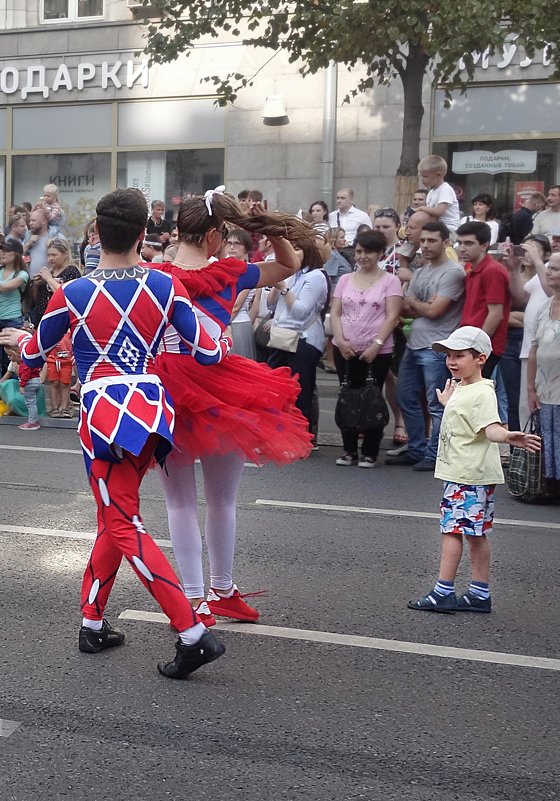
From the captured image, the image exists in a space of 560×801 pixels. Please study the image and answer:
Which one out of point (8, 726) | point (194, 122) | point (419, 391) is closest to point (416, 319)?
point (419, 391)

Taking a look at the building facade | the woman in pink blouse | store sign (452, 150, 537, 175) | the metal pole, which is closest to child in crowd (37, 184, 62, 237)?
the building facade

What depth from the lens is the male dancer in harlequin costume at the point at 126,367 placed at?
14.2 feet

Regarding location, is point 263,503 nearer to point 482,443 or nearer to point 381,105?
point 482,443

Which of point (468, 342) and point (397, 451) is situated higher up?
point (468, 342)

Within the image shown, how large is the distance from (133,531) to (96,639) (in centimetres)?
62

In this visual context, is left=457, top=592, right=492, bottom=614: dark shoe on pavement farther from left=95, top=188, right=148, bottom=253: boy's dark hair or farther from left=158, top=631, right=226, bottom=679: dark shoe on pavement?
left=95, top=188, right=148, bottom=253: boy's dark hair

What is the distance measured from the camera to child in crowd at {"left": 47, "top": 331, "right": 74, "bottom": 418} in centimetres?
1207

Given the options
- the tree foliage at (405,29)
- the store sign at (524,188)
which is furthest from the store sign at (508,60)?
the tree foliage at (405,29)

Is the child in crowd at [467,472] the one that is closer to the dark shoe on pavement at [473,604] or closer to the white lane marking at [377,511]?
the dark shoe on pavement at [473,604]

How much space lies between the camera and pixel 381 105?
61.7 feet

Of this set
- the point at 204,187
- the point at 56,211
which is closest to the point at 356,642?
the point at 56,211

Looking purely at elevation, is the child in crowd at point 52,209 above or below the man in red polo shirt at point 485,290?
above

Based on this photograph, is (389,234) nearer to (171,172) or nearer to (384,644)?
(384,644)

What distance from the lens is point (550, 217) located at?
12688mm
